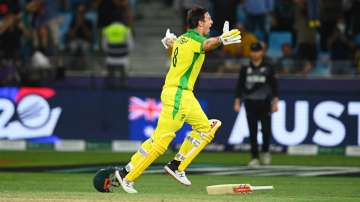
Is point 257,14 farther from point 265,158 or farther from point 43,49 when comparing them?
point 265,158

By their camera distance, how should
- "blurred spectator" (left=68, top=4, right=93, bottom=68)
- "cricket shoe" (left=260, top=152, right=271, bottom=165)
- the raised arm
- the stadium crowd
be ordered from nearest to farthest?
the raised arm
"cricket shoe" (left=260, top=152, right=271, bottom=165)
the stadium crowd
"blurred spectator" (left=68, top=4, right=93, bottom=68)

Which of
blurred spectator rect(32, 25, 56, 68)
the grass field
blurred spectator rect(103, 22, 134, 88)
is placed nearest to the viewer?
the grass field

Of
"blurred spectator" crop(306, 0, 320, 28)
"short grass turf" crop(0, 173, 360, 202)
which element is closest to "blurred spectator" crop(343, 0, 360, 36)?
"blurred spectator" crop(306, 0, 320, 28)

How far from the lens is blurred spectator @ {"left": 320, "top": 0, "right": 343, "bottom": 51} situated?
85.0 ft

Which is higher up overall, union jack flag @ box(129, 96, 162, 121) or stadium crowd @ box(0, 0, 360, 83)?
stadium crowd @ box(0, 0, 360, 83)

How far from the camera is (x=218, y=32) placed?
25.9 metres

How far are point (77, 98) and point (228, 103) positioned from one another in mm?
3383

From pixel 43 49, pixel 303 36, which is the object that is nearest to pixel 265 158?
pixel 303 36

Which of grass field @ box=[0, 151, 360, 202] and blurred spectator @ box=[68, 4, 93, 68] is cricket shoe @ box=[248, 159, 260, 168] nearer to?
grass field @ box=[0, 151, 360, 202]

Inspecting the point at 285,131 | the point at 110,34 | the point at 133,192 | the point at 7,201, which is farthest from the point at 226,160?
the point at 7,201

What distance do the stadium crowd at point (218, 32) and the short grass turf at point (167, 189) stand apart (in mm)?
7319

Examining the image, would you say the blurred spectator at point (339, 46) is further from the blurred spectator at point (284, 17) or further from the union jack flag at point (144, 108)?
the union jack flag at point (144, 108)

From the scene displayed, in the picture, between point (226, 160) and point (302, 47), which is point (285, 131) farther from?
point (302, 47)

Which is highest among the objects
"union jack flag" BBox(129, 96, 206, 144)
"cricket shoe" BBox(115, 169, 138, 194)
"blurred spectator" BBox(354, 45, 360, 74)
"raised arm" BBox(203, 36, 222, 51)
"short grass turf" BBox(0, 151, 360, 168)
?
"raised arm" BBox(203, 36, 222, 51)
